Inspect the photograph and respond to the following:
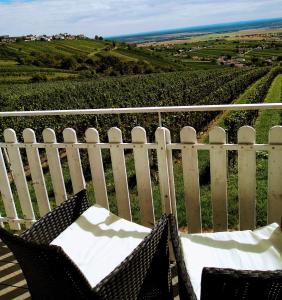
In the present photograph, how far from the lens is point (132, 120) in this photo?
1283cm

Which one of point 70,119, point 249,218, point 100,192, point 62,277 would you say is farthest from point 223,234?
point 70,119

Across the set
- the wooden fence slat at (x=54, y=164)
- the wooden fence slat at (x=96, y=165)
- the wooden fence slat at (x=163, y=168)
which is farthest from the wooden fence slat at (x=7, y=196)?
the wooden fence slat at (x=163, y=168)

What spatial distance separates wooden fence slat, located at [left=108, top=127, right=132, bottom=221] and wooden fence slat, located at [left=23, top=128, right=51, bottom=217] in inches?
29.3

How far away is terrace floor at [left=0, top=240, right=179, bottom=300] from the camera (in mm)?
2818

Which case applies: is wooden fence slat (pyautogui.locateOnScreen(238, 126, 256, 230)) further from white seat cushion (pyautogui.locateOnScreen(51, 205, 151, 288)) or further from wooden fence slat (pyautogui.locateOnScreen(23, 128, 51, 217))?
wooden fence slat (pyautogui.locateOnScreen(23, 128, 51, 217))

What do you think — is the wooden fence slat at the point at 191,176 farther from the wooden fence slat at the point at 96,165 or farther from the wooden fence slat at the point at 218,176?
the wooden fence slat at the point at 96,165

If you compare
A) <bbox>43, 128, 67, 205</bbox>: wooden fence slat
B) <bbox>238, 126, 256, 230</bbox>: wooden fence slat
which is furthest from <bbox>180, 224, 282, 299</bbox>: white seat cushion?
<bbox>43, 128, 67, 205</bbox>: wooden fence slat

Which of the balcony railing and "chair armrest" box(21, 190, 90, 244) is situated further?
the balcony railing

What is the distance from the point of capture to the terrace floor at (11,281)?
282 centimetres

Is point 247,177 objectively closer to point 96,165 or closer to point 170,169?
point 170,169

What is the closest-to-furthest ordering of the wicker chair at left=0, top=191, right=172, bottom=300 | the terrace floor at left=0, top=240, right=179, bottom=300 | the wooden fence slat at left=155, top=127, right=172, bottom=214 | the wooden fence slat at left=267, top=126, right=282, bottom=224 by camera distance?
the wicker chair at left=0, top=191, right=172, bottom=300 < the wooden fence slat at left=267, top=126, right=282, bottom=224 < the wooden fence slat at left=155, top=127, right=172, bottom=214 < the terrace floor at left=0, top=240, right=179, bottom=300

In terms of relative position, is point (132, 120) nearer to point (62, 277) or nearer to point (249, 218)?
point (249, 218)

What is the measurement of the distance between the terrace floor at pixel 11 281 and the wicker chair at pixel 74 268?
746 mm

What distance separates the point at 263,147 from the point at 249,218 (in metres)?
0.63
